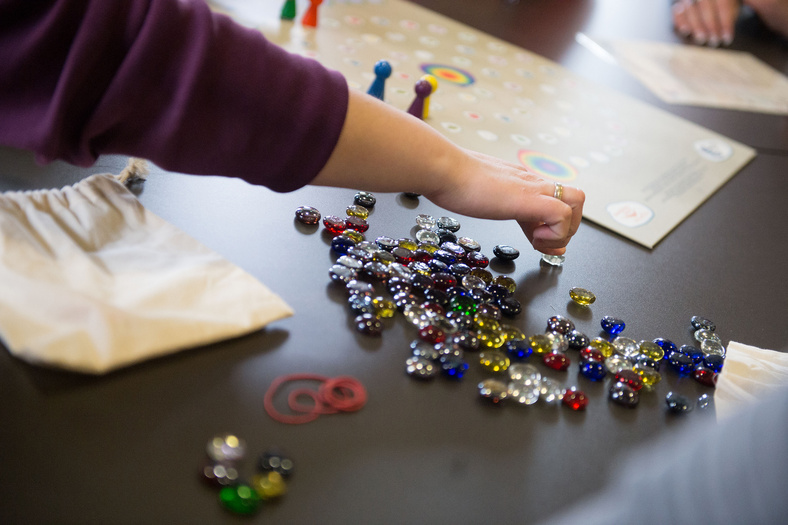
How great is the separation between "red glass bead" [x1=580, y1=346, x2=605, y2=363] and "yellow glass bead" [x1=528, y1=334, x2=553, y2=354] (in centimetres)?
4

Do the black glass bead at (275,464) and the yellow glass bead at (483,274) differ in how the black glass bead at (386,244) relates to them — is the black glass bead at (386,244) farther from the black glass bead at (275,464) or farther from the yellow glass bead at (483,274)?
the black glass bead at (275,464)

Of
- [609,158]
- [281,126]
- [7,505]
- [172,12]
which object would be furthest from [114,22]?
[609,158]

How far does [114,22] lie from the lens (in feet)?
1.86

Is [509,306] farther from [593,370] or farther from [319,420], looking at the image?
[319,420]

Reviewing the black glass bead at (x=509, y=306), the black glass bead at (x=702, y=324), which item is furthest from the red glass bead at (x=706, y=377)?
the black glass bead at (x=509, y=306)

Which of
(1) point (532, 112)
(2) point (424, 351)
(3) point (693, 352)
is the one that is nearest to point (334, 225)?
(2) point (424, 351)

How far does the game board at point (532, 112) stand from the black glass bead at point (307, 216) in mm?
395

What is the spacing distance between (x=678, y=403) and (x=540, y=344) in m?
0.15

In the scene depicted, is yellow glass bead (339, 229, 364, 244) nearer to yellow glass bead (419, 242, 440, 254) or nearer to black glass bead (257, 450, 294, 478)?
yellow glass bead (419, 242, 440, 254)

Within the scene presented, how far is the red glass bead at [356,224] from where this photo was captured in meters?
0.81

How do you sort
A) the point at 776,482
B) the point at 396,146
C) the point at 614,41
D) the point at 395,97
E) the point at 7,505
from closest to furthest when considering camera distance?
the point at 776,482 → the point at 7,505 → the point at 396,146 → the point at 395,97 → the point at 614,41

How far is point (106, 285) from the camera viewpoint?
1.88 feet

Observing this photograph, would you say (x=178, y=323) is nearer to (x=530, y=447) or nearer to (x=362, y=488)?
(x=362, y=488)

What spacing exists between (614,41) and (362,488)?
177 centimetres
